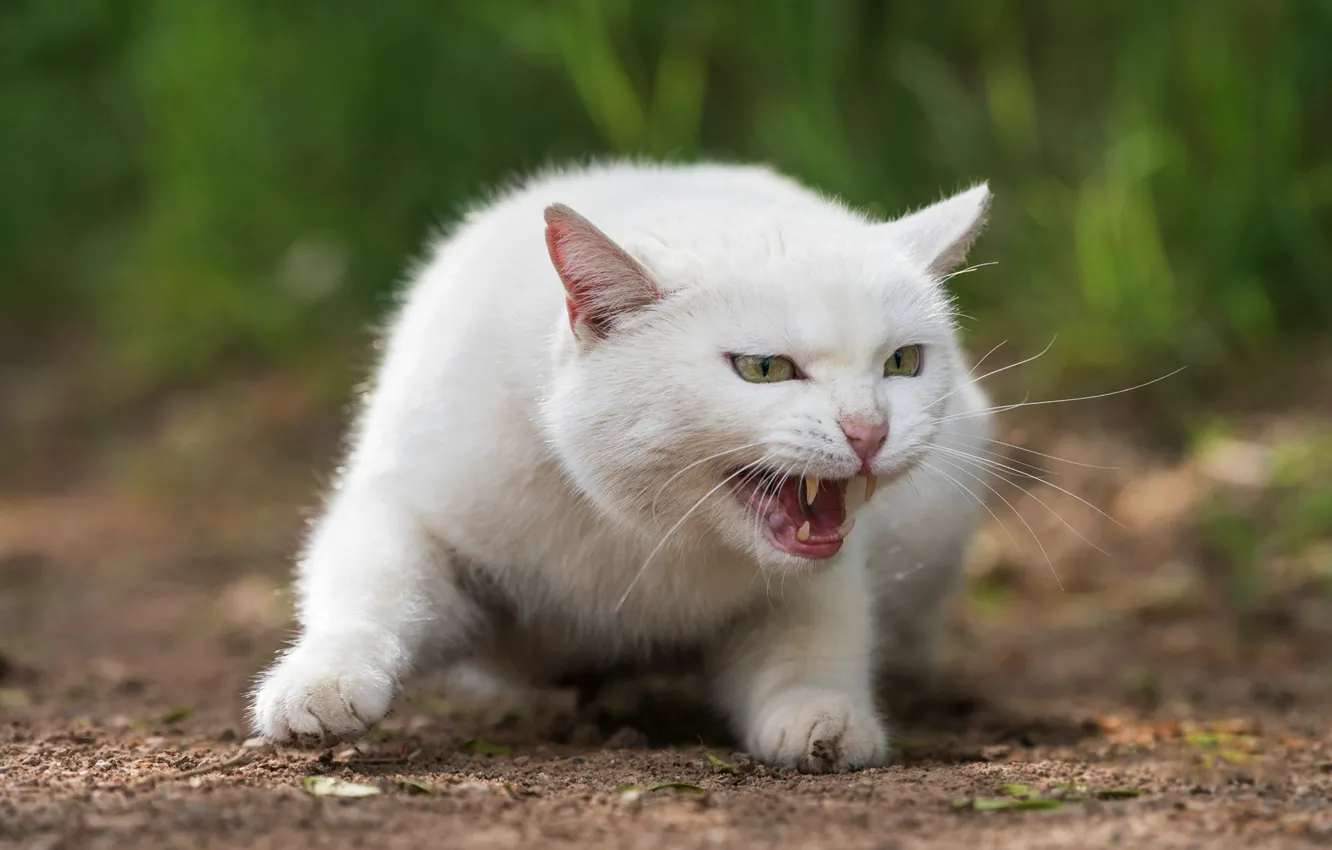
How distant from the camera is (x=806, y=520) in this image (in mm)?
2633

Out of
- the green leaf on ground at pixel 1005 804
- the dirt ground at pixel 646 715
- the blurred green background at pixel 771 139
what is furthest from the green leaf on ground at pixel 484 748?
the blurred green background at pixel 771 139

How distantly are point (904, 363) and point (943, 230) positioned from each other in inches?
13.7

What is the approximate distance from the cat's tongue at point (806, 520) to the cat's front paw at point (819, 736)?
0.40 metres

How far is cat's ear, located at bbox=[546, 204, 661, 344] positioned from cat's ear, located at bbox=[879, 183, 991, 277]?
22.2 inches

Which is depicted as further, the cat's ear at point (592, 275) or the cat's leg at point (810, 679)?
the cat's leg at point (810, 679)

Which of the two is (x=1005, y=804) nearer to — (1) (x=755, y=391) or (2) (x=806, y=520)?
(2) (x=806, y=520)

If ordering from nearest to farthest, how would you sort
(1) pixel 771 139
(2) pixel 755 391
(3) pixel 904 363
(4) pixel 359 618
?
(2) pixel 755 391
(3) pixel 904 363
(4) pixel 359 618
(1) pixel 771 139

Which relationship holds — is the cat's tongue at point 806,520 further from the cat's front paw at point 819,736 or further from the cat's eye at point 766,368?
the cat's front paw at point 819,736

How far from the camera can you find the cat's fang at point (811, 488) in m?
2.57

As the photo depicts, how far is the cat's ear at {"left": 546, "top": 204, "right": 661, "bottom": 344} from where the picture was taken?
2557mm

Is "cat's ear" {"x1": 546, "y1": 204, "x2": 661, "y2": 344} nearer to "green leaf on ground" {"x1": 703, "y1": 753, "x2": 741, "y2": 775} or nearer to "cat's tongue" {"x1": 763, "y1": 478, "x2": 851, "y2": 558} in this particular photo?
"cat's tongue" {"x1": 763, "y1": 478, "x2": 851, "y2": 558}

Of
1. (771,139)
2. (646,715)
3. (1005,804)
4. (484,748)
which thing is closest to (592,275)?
(484,748)

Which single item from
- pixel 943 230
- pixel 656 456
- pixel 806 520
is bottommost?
pixel 806 520

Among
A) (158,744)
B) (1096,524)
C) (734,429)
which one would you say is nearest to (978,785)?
(734,429)
